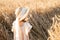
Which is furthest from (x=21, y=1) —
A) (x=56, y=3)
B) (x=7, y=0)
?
(x=56, y=3)

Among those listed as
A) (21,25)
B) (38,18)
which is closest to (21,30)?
(21,25)

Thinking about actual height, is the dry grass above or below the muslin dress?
above

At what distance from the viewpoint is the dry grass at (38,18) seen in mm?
5676

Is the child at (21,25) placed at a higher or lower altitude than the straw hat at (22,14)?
lower

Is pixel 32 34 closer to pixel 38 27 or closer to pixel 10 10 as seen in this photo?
pixel 38 27

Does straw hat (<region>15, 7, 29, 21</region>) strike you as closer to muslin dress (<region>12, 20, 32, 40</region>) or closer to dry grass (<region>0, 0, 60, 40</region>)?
muslin dress (<region>12, 20, 32, 40</region>)

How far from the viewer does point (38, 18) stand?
6.19m

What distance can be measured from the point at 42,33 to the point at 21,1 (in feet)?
4.81

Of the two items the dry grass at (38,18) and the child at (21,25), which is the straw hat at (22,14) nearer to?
the child at (21,25)

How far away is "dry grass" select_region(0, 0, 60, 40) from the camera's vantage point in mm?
5676

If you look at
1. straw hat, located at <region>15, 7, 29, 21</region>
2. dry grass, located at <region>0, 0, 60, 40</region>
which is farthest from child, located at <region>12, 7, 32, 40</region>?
dry grass, located at <region>0, 0, 60, 40</region>

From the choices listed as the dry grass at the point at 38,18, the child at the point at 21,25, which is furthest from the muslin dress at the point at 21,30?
the dry grass at the point at 38,18

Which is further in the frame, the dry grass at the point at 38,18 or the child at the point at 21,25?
the dry grass at the point at 38,18

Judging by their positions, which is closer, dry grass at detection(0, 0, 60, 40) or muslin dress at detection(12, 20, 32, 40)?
muslin dress at detection(12, 20, 32, 40)
